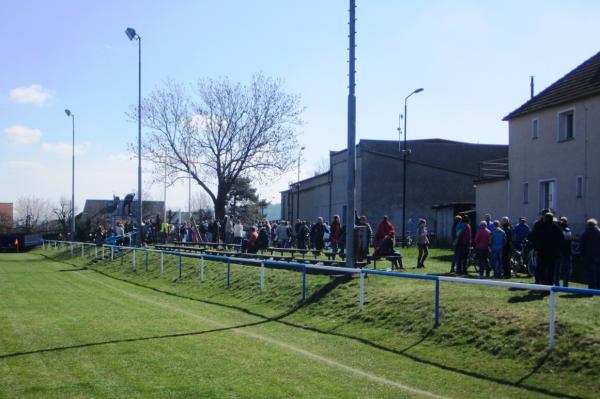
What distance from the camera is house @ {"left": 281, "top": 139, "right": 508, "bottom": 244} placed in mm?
54062

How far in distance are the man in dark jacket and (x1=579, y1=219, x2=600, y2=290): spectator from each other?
26.4 inches

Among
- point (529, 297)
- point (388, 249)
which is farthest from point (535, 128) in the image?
point (529, 297)

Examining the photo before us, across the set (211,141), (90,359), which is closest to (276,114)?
(211,141)

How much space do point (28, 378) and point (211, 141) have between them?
38.4 m

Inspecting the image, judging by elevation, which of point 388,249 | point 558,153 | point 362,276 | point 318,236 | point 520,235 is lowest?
point 362,276

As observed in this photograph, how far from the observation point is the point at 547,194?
3106 centimetres

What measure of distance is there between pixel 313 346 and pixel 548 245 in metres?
6.25

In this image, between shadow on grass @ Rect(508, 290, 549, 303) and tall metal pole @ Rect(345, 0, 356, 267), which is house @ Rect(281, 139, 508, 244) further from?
shadow on grass @ Rect(508, 290, 549, 303)

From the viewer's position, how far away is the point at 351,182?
55.9ft

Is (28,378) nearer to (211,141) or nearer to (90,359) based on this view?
(90,359)

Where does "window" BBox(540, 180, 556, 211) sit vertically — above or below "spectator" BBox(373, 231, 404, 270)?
above

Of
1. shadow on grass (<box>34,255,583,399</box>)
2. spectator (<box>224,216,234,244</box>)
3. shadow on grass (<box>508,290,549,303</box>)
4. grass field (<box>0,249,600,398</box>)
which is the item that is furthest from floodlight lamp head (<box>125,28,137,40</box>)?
shadow on grass (<box>508,290,549,303</box>)

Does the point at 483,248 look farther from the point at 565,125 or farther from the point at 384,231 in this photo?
the point at 565,125

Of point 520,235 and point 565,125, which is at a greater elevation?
point 565,125
